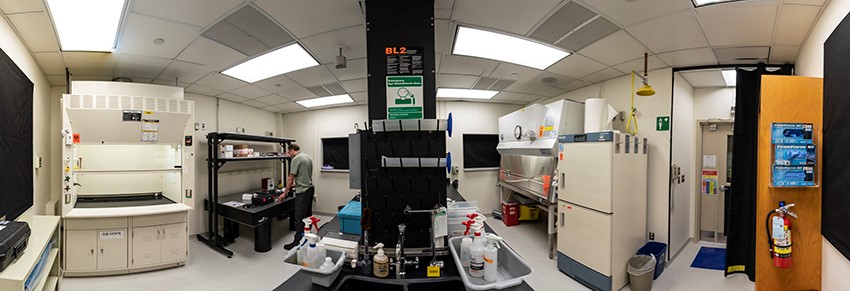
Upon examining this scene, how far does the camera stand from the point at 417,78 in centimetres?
175

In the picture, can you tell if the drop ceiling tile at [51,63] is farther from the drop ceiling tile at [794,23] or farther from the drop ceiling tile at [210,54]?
the drop ceiling tile at [794,23]

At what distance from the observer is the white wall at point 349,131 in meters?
5.94

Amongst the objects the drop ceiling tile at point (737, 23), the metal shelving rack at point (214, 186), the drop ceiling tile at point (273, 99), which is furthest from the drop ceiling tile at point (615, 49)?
the metal shelving rack at point (214, 186)

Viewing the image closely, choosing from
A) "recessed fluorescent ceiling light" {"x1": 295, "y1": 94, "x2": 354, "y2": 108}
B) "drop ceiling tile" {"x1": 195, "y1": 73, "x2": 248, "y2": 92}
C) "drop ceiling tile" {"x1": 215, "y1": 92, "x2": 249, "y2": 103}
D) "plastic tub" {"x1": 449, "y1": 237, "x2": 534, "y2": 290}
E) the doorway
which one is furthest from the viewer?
"recessed fluorescent ceiling light" {"x1": 295, "y1": 94, "x2": 354, "y2": 108}

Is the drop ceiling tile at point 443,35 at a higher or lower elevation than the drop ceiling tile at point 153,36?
higher

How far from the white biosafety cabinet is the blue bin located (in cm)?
11

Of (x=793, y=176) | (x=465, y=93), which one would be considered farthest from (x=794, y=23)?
(x=465, y=93)

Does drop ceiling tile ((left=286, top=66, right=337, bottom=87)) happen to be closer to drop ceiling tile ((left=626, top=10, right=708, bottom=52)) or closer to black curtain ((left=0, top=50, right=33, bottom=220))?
black curtain ((left=0, top=50, right=33, bottom=220))

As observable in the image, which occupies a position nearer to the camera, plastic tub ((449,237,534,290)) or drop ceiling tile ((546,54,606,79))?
plastic tub ((449,237,534,290))

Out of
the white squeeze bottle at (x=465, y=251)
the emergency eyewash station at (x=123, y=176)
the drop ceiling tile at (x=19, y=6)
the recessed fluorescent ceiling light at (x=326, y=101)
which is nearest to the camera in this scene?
the white squeeze bottle at (x=465, y=251)

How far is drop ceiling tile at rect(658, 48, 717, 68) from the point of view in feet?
9.44

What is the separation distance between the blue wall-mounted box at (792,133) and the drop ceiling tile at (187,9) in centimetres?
401

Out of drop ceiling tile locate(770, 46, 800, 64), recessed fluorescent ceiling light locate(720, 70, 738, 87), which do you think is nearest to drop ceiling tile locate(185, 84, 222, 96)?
drop ceiling tile locate(770, 46, 800, 64)

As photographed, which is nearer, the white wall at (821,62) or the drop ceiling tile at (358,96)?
the white wall at (821,62)
